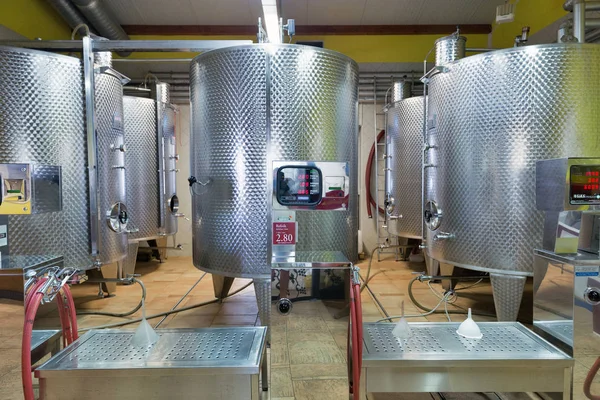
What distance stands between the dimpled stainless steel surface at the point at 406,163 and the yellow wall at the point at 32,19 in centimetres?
457

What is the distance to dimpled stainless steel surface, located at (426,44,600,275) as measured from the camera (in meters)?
2.46

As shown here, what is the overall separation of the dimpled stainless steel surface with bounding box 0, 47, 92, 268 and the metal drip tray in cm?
320

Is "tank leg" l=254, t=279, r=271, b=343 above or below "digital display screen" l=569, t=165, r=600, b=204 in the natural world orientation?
below

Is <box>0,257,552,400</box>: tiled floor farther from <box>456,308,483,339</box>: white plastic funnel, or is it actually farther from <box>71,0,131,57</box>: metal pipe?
<box>71,0,131,57</box>: metal pipe

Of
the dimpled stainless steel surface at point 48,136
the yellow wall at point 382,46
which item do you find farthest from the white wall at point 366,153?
the dimpled stainless steel surface at point 48,136

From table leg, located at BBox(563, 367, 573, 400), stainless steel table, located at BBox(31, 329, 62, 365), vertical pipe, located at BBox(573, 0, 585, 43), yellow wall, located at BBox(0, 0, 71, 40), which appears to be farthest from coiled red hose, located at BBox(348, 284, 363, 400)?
yellow wall, located at BBox(0, 0, 71, 40)

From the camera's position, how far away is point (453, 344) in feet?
5.62

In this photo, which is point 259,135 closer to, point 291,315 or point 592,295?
point 291,315

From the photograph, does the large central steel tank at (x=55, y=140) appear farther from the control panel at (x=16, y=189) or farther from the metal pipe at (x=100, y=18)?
the metal pipe at (x=100, y=18)

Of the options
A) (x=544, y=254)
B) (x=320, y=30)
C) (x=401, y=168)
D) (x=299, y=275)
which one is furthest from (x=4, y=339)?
(x=320, y=30)

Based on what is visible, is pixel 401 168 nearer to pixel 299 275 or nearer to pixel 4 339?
pixel 299 275

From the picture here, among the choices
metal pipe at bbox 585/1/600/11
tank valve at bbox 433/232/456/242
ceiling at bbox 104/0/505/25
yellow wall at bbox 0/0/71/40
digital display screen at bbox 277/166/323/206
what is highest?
ceiling at bbox 104/0/505/25

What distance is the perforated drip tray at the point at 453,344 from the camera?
1588 mm

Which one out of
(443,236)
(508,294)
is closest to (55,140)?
(443,236)
